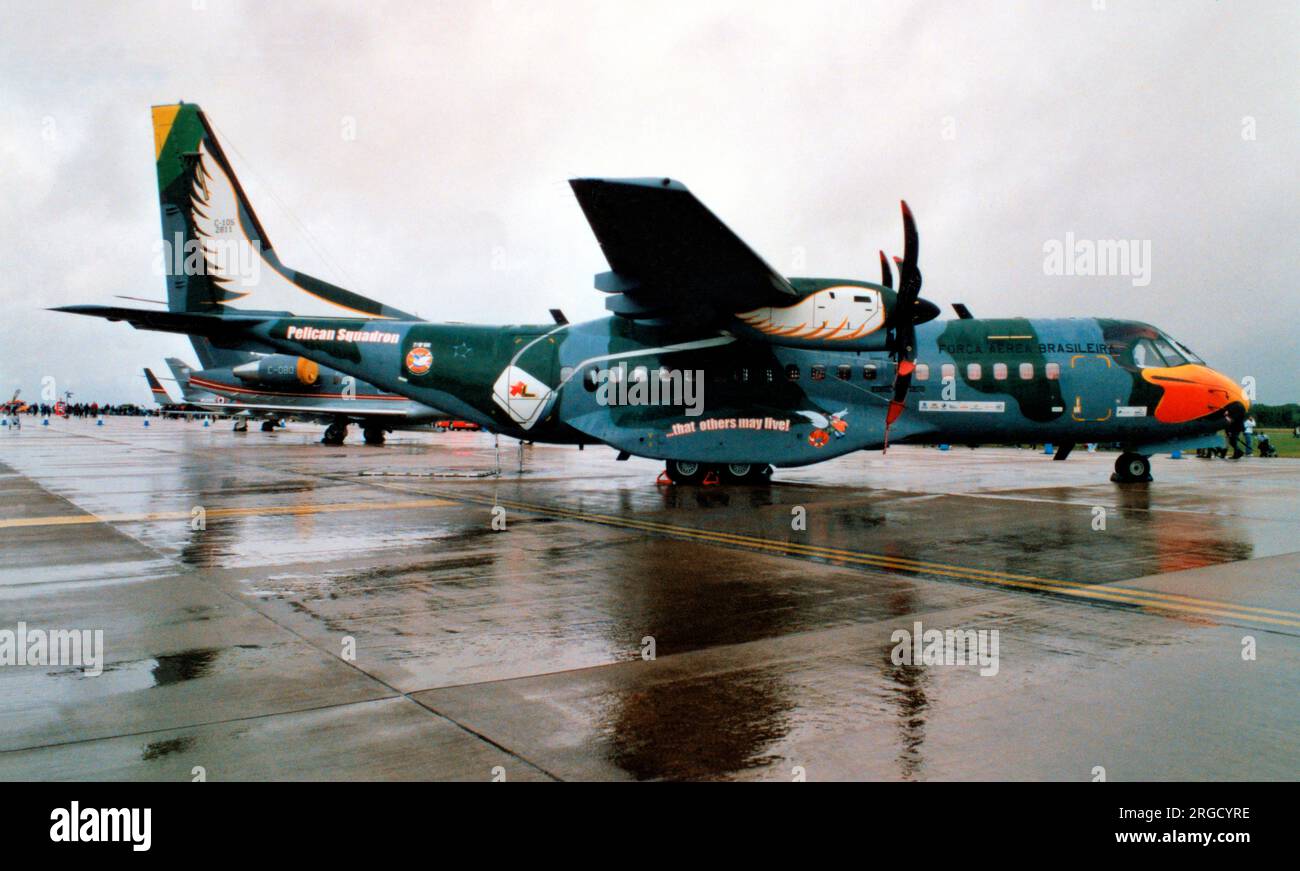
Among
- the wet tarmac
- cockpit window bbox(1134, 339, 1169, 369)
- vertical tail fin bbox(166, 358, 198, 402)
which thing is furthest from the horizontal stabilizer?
vertical tail fin bbox(166, 358, 198, 402)

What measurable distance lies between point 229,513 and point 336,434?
26974 millimetres

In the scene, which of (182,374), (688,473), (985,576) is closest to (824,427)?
(688,473)

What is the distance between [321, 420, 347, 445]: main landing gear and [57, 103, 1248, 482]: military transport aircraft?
17.9 meters

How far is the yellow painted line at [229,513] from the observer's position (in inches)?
452

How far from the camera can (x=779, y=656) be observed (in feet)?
17.3

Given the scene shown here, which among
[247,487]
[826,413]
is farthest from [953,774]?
[247,487]

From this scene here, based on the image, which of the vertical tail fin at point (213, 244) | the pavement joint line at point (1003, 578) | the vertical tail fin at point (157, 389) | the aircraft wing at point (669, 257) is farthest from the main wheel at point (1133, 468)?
the vertical tail fin at point (157, 389)

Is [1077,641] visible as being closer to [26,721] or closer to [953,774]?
[953,774]

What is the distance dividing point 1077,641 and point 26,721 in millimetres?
6436

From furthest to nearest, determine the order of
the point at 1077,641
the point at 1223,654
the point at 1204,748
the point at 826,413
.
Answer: the point at 826,413
the point at 1077,641
the point at 1223,654
the point at 1204,748

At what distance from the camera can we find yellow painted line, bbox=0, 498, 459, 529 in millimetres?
11469
